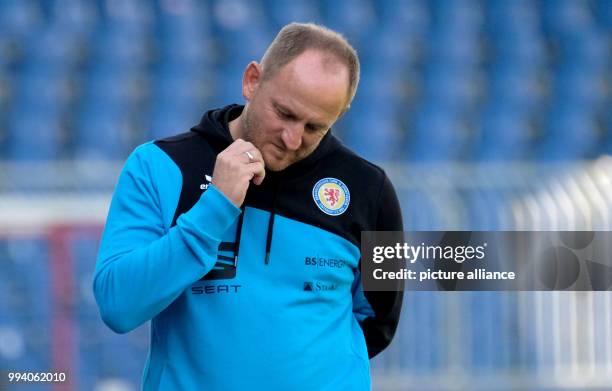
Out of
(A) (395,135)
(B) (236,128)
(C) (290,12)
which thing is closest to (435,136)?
(A) (395,135)

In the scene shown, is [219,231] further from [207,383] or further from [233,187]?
[207,383]

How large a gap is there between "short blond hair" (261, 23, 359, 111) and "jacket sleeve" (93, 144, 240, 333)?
10.1 inches

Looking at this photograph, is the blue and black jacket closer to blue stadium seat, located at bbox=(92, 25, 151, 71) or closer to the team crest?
the team crest

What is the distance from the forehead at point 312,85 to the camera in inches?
58.9

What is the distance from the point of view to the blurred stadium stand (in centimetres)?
420

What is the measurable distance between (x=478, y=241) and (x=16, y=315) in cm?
198

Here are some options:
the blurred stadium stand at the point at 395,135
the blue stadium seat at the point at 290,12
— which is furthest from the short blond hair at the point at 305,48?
the blue stadium seat at the point at 290,12

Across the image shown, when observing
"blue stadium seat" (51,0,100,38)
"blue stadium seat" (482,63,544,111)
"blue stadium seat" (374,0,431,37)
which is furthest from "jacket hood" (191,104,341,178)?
"blue stadium seat" (374,0,431,37)

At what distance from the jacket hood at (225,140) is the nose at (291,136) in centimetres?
7

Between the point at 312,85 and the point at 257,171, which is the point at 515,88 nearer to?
the point at 312,85

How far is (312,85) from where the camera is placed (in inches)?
58.9

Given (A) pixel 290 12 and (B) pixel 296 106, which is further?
(A) pixel 290 12

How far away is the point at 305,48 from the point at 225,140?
198 mm

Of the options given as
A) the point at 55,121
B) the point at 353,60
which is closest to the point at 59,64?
the point at 55,121
